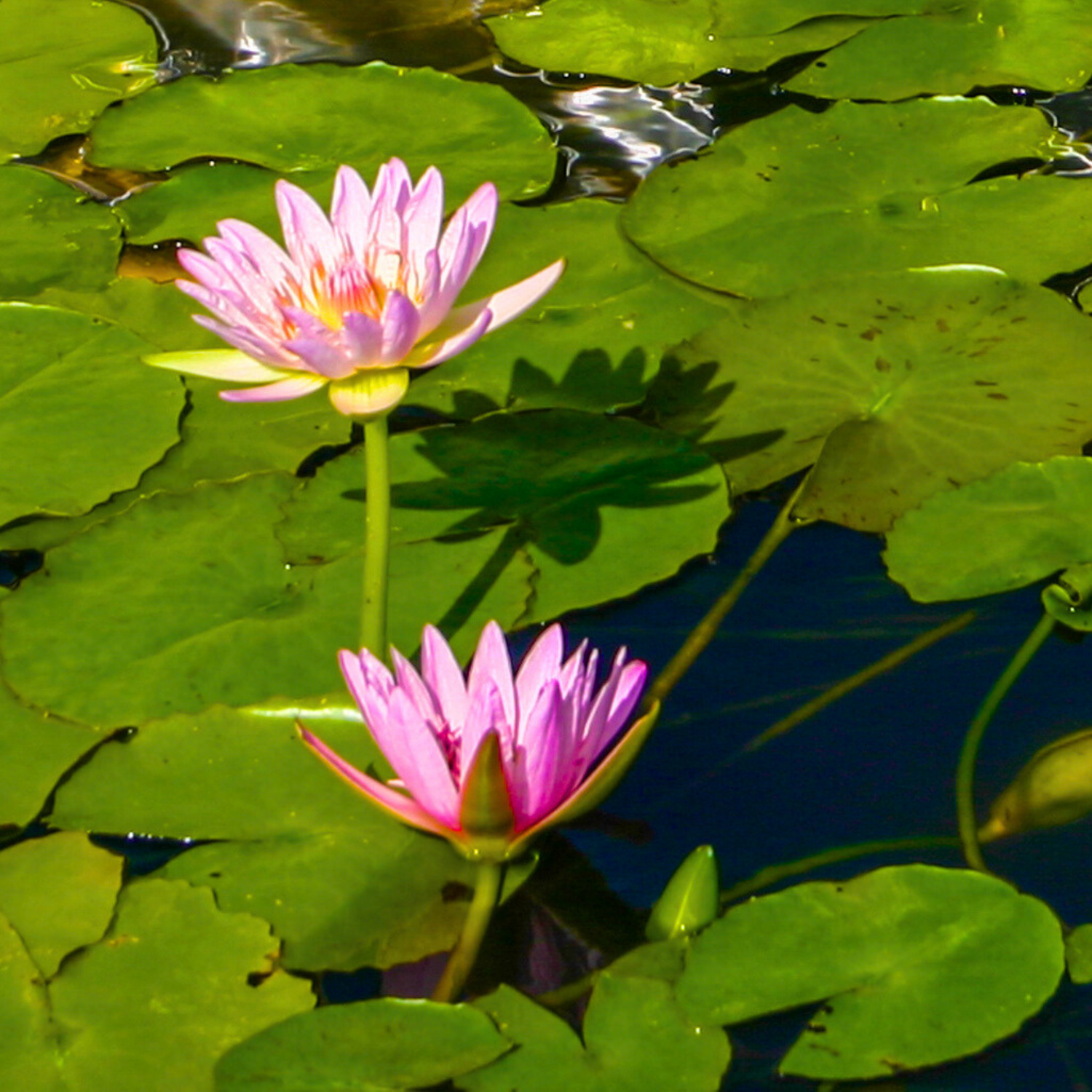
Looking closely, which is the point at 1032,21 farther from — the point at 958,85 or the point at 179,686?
the point at 179,686

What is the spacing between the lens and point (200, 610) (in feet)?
5.58

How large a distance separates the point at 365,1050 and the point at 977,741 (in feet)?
2.45

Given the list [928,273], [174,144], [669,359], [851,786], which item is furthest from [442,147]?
[851,786]

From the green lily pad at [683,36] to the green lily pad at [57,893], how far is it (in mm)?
2068

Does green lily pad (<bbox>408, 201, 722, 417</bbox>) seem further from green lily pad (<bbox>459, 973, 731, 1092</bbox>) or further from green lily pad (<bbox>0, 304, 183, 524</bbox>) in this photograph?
green lily pad (<bbox>459, 973, 731, 1092</bbox>)

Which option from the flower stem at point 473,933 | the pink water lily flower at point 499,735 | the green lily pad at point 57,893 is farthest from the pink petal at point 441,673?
the green lily pad at point 57,893

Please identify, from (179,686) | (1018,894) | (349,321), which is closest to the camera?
(1018,894)

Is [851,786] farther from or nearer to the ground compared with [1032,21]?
nearer to the ground

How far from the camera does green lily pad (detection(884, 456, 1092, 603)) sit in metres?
1.70

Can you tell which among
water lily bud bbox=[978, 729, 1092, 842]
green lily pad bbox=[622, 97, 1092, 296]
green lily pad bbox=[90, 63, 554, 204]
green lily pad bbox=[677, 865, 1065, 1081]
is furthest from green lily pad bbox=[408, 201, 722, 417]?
green lily pad bbox=[677, 865, 1065, 1081]

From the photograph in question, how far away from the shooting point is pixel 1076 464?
5.79 ft

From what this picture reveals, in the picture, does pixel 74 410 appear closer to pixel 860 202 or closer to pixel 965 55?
pixel 860 202

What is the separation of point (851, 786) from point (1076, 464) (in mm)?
570

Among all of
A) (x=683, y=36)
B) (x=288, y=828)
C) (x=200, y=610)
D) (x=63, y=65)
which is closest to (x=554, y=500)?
(x=200, y=610)
